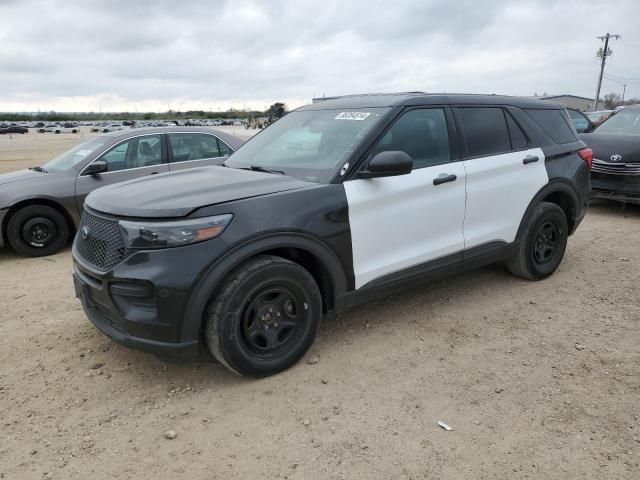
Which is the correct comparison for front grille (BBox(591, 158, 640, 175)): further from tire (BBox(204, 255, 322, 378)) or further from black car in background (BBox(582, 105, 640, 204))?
tire (BBox(204, 255, 322, 378))

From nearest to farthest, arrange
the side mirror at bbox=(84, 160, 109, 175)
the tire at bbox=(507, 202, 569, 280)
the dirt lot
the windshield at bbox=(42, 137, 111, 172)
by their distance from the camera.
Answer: the dirt lot < the tire at bbox=(507, 202, 569, 280) < the side mirror at bbox=(84, 160, 109, 175) < the windshield at bbox=(42, 137, 111, 172)

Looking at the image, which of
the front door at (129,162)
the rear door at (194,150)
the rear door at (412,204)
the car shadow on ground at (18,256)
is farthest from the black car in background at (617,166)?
the car shadow on ground at (18,256)

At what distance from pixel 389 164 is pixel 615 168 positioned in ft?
19.8

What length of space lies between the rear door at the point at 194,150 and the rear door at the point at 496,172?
3.75 m

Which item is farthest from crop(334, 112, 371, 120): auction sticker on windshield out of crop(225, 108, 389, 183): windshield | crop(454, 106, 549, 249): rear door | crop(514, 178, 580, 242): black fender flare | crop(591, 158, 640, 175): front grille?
crop(591, 158, 640, 175): front grille

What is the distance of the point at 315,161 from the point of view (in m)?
3.65

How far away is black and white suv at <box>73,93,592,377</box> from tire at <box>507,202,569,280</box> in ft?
0.09

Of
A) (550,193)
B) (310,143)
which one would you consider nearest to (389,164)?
(310,143)

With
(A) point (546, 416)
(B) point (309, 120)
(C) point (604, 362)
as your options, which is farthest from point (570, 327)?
(B) point (309, 120)

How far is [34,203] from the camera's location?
20.3 feet

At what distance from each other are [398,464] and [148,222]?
1.87m

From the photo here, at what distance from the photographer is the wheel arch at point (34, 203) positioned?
19.9 ft

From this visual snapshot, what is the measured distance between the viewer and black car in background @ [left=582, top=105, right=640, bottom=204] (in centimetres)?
759

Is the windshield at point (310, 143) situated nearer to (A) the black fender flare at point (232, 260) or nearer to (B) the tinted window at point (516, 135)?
(A) the black fender flare at point (232, 260)
